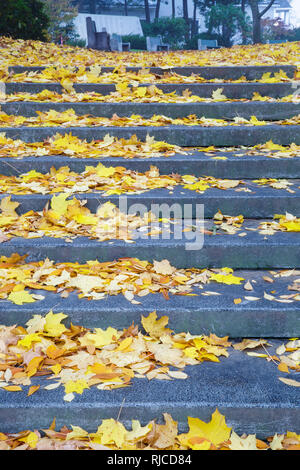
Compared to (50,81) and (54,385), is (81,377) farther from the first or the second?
(50,81)

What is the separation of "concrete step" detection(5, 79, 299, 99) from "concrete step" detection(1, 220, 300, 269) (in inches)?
97.5

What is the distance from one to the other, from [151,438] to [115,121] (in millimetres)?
2922

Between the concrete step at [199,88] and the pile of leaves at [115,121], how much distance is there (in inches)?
23.4

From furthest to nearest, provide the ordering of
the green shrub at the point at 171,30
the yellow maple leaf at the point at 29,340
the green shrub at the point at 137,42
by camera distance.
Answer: the green shrub at the point at 171,30 < the green shrub at the point at 137,42 < the yellow maple leaf at the point at 29,340

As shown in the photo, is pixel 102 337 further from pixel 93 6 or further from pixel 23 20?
pixel 93 6

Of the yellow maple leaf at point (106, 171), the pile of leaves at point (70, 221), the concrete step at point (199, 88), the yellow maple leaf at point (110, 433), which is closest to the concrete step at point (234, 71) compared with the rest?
the concrete step at point (199, 88)

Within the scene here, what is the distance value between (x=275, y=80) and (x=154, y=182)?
242 centimetres

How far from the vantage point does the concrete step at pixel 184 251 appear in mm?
2459

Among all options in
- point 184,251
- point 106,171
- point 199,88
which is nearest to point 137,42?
point 199,88

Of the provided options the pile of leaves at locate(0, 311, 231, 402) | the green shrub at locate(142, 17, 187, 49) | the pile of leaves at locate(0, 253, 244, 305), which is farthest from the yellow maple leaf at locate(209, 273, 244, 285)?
the green shrub at locate(142, 17, 187, 49)

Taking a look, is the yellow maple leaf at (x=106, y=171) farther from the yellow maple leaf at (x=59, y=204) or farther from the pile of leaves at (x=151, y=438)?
the pile of leaves at (x=151, y=438)

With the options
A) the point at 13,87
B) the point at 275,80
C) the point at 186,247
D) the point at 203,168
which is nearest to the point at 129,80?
the point at 13,87

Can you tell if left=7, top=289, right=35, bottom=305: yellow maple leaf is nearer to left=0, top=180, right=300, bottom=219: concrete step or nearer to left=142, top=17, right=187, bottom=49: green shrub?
left=0, top=180, right=300, bottom=219: concrete step

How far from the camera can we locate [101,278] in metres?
2.31
